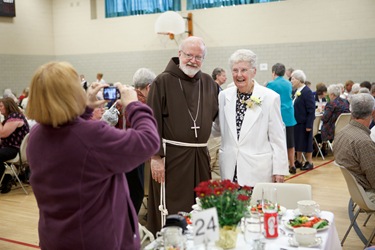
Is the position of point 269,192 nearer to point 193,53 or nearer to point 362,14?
point 193,53

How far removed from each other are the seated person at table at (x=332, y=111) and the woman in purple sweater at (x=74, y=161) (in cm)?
673

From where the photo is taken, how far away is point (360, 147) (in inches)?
151

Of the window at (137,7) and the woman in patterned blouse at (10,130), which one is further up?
the window at (137,7)

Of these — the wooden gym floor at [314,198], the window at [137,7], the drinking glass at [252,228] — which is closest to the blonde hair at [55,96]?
the drinking glass at [252,228]

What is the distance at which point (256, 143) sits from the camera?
342 centimetres

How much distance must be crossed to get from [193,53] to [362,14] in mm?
8917

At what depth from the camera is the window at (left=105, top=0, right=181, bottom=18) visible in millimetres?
13797

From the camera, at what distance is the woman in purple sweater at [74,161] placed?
67.4 inches

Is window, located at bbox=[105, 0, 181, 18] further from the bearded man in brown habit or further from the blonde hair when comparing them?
the blonde hair

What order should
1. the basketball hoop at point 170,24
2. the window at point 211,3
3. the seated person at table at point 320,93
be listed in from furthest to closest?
the basketball hoop at point 170,24 → the window at point 211,3 → the seated person at table at point 320,93

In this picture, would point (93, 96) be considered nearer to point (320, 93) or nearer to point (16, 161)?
point (16, 161)

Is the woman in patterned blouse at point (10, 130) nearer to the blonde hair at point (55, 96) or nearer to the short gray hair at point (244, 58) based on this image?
the short gray hair at point (244, 58)

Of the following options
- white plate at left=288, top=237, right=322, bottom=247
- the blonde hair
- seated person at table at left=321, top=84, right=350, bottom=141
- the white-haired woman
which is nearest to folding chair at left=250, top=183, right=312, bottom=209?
white plate at left=288, top=237, right=322, bottom=247

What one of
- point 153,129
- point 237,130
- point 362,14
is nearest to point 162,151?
point 237,130
